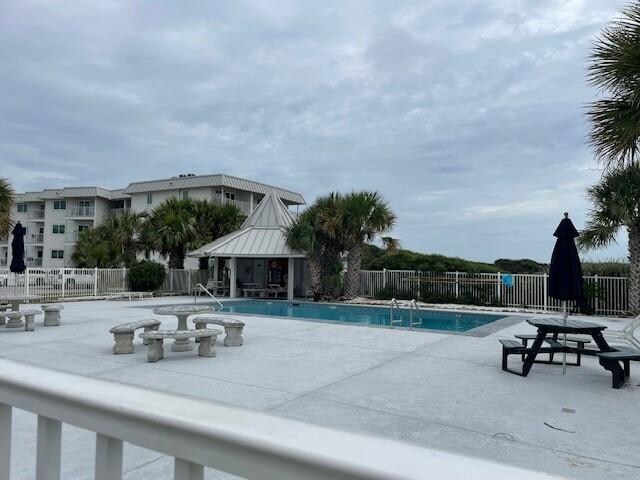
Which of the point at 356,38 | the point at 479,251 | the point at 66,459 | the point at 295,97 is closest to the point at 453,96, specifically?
the point at 356,38

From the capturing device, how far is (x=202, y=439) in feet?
3.37

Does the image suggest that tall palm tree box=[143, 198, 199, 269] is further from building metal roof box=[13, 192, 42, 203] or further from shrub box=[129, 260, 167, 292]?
building metal roof box=[13, 192, 42, 203]

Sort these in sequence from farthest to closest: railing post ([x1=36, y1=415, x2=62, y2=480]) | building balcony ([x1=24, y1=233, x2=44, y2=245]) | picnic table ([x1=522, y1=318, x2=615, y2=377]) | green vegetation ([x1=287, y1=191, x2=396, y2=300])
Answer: building balcony ([x1=24, y1=233, x2=44, y2=245]), green vegetation ([x1=287, y1=191, x2=396, y2=300]), picnic table ([x1=522, y1=318, x2=615, y2=377]), railing post ([x1=36, y1=415, x2=62, y2=480])

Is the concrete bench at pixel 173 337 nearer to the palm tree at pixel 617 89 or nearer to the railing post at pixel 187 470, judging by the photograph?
the railing post at pixel 187 470

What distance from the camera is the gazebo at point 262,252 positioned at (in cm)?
2527

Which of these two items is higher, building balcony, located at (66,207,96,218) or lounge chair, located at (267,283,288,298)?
building balcony, located at (66,207,96,218)

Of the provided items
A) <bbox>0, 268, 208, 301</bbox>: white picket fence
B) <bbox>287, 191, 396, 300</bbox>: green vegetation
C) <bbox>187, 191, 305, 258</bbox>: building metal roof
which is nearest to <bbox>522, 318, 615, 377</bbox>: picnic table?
<bbox>287, 191, 396, 300</bbox>: green vegetation

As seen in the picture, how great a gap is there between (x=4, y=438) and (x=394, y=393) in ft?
18.1

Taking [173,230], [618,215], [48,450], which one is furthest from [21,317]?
[618,215]

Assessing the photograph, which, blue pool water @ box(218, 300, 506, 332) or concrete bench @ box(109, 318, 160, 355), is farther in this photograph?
blue pool water @ box(218, 300, 506, 332)

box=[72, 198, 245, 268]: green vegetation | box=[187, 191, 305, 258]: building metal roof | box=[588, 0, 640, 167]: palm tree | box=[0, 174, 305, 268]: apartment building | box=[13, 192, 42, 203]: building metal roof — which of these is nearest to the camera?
box=[588, 0, 640, 167]: palm tree

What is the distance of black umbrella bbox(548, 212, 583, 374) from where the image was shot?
24.5 feet

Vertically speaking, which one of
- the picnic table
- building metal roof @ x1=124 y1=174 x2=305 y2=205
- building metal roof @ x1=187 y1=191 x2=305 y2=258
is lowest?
the picnic table

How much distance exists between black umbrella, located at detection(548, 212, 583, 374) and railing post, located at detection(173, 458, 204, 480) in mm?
7552
